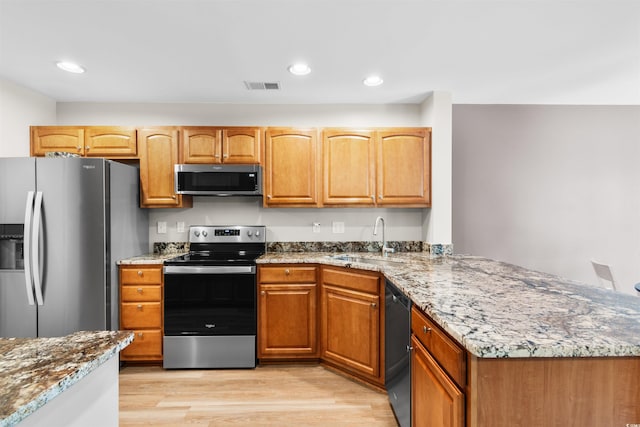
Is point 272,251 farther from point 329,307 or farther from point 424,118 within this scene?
point 424,118

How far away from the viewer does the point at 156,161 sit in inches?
123

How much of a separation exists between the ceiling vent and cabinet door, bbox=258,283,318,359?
1.79 metres

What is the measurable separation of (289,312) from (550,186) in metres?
3.19

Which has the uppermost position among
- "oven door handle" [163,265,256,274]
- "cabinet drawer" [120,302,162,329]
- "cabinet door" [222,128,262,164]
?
"cabinet door" [222,128,262,164]

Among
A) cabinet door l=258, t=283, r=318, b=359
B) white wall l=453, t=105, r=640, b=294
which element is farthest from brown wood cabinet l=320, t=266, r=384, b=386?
white wall l=453, t=105, r=640, b=294

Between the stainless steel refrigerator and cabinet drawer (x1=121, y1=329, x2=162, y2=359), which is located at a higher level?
the stainless steel refrigerator

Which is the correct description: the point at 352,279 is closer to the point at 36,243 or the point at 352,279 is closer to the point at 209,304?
the point at 209,304

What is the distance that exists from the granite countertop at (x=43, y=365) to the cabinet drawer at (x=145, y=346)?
6.79 ft

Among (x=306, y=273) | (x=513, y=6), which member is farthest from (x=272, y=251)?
(x=513, y=6)

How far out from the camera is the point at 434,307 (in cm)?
134

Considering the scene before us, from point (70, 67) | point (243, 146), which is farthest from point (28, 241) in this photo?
point (243, 146)

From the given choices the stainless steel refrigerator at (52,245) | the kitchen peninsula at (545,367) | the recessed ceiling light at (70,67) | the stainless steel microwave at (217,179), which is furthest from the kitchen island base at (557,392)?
the recessed ceiling light at (70,67)

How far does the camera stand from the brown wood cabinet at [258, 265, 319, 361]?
2.83 metres

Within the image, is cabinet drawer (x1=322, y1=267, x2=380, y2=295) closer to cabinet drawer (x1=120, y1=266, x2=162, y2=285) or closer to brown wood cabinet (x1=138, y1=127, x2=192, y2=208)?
cabinet drawer (x1=120, y1=266, x2=162, y2=285)
